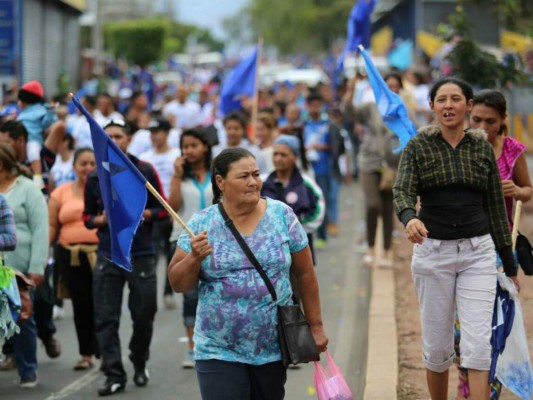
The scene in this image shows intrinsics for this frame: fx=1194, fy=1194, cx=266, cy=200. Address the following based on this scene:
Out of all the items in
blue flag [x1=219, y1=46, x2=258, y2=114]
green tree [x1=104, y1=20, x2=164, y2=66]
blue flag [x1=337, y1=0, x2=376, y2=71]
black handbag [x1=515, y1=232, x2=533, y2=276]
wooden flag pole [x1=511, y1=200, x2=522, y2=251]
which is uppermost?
green tree [x1=104, y1=20, x2=164, y2=66]

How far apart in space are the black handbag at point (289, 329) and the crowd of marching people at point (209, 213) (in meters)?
0.06

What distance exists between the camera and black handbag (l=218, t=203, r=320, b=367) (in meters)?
5.58

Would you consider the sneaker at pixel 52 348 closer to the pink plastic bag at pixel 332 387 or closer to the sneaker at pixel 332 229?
the pink plastic bag at pixel 332 387

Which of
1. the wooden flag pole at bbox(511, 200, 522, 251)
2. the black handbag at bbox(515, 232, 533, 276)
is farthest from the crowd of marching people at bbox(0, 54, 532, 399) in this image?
the black handbag at bbox(515, 232, 533, 276)

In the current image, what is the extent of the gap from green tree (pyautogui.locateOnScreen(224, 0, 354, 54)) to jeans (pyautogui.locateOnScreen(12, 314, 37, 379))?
43.4 meters

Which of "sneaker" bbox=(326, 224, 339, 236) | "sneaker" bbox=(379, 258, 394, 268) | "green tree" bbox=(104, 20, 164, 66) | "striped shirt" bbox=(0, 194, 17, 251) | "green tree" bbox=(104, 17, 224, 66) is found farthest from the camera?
"green tree" bbox=(104, 17, 224, 66)

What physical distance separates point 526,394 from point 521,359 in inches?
7.8

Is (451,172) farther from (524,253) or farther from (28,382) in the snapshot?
(28,382)

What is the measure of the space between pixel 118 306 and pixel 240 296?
125 inches

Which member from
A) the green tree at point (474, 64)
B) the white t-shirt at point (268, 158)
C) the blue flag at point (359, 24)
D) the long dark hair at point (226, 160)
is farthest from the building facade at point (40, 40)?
the long dark hair at point (226, 160)

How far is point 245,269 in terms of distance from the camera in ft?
18.3

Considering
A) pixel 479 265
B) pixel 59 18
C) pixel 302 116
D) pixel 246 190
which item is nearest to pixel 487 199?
pixel 479 265

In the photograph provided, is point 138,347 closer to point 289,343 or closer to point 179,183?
point 179,183

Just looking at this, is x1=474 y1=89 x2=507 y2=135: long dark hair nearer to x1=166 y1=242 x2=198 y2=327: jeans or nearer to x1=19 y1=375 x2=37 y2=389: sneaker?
x1=166 y1=242 x2=198 y2=327: jeans
